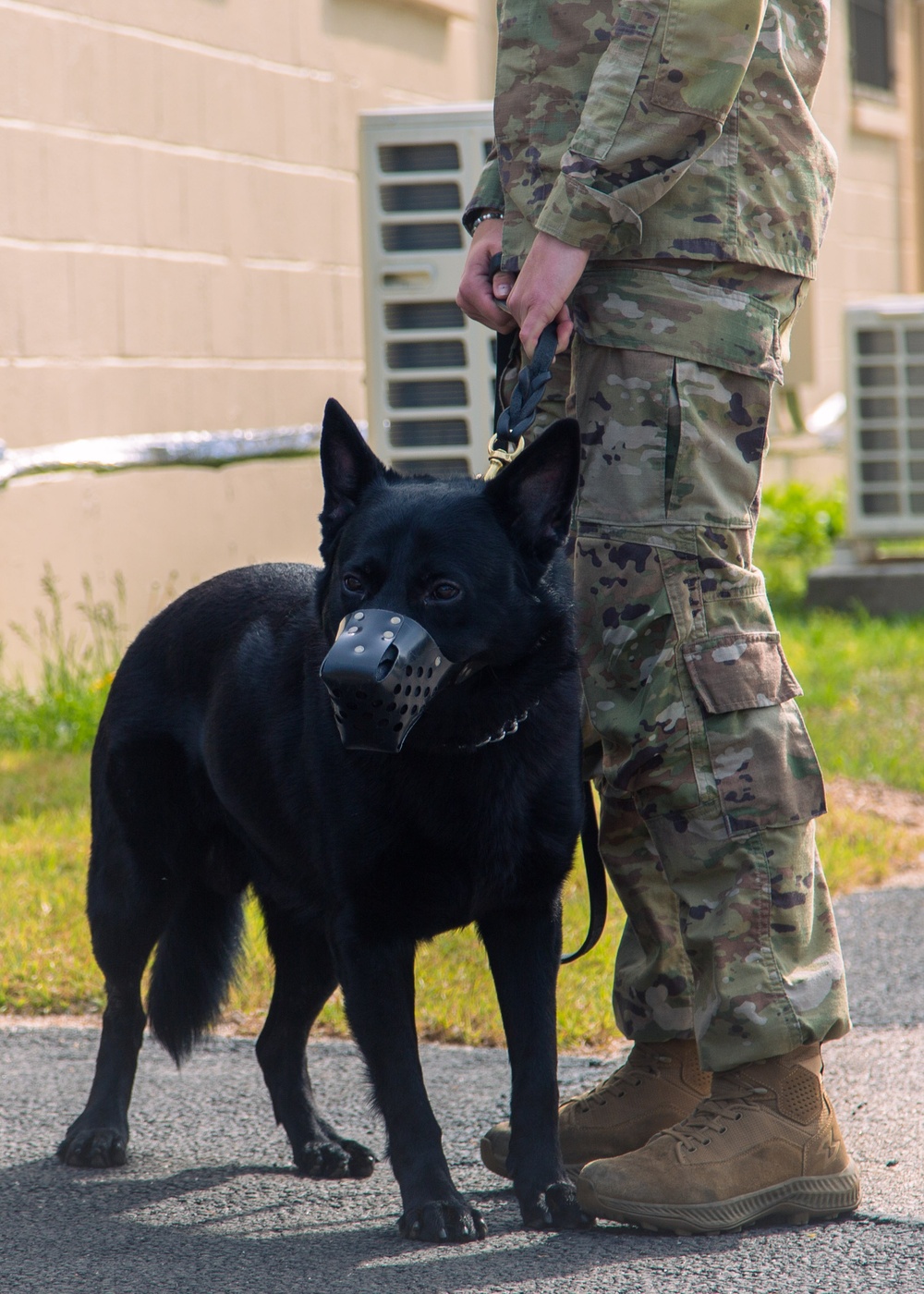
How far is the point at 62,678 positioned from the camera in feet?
18.4

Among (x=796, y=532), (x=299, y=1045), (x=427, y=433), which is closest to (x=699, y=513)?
(x=299, y=1045)

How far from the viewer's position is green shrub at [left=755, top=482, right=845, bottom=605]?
31.9 feet

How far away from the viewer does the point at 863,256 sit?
12930 mm

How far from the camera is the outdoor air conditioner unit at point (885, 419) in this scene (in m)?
8.15

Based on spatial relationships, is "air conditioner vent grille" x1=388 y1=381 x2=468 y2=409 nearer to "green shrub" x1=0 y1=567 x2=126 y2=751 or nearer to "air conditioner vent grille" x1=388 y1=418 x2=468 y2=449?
"air conditioner vent grille" x1=388 y1=418 x2=468 y2=449

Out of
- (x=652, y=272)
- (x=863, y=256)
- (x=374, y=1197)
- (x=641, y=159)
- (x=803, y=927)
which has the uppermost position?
(x=863, y=256)

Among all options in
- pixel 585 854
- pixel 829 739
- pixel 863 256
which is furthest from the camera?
pixel 863 256

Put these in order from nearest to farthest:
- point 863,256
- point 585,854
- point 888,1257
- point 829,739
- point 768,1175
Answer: point 888,1257, point 768,1175, point 585,854, point 829,739, point 863,256

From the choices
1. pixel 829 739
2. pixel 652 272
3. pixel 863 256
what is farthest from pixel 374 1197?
pixel 863 256

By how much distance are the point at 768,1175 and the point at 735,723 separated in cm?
68

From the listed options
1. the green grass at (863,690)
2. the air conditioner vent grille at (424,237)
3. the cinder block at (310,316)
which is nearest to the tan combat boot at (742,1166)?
the green grass at (863,690)

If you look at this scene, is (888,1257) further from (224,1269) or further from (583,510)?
(583,510)

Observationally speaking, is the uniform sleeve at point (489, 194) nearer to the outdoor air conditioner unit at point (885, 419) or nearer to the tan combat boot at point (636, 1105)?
the tan combat boot at point (636, 1105)

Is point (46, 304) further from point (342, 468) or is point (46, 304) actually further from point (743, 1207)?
point (743, 1207)
